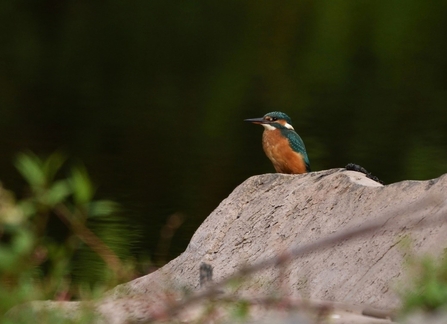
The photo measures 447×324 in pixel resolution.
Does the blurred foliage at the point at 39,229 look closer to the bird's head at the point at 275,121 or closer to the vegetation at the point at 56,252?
the vegetation at the point at 56,252

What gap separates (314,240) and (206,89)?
1273 centimetres

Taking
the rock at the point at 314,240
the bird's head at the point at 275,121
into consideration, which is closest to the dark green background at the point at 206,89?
the bird's head at the point at 275,121

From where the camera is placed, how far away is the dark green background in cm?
1234

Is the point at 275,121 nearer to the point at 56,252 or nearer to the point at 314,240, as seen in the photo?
the point at 314,240

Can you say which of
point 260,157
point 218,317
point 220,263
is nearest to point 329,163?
point 260,157

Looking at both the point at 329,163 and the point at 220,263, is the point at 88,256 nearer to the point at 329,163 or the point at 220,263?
the point at 220,263

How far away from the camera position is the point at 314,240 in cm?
509

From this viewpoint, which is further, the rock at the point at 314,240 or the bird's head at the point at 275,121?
the bird's head at the point at 275,121

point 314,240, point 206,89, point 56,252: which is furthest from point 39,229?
point 206,89

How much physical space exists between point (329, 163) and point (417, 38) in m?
11.8

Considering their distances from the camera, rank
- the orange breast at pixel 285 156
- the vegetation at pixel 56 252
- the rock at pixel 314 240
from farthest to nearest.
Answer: the orange breast at pixel 285 156
the rock at pixel 314 240
the vegetation at pixel 56 252

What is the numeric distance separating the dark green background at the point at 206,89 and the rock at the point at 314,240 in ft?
9.18

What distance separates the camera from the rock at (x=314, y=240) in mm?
4230

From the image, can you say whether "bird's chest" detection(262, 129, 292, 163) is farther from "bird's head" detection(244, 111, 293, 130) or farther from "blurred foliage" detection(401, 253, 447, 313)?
"blurred foliage" detection(401, 253, 447, 313)
